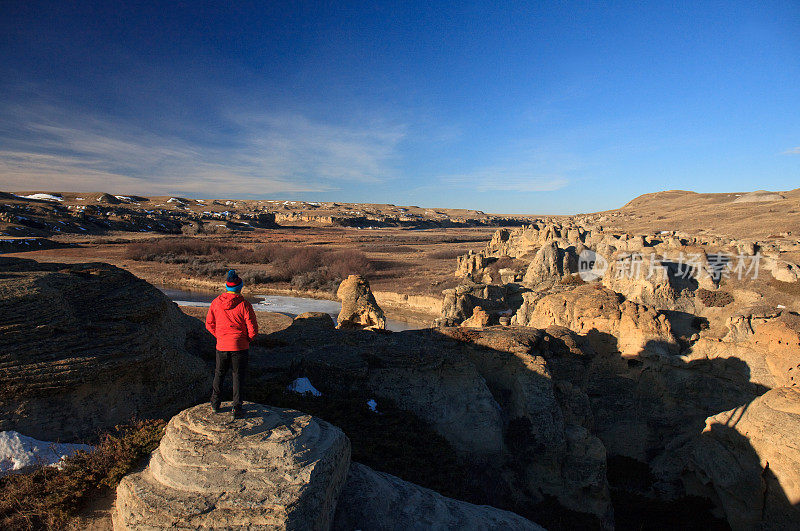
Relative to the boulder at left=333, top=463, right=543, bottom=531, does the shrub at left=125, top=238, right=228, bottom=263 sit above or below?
below

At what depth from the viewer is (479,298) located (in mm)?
28156

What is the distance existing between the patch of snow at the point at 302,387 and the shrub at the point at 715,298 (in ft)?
72.6

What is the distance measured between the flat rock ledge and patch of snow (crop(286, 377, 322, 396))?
15.8 ft

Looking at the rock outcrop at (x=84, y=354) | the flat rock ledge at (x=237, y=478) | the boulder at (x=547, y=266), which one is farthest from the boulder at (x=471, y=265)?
the flat rock ledge at (x=237, y=478)

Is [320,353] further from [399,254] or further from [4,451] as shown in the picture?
[399,254]

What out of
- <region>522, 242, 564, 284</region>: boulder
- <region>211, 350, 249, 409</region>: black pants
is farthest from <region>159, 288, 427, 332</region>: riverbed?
<region>211, 350, 249, 409</region>: black pants

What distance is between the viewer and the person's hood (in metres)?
5.81

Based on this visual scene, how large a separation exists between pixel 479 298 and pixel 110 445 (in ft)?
80.8

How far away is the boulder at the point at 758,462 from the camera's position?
26.5 ft

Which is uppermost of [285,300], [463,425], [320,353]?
[320,353]

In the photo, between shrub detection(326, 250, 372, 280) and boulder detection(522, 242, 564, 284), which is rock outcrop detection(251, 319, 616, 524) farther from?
shrub detection(326, 250, 372, 280)

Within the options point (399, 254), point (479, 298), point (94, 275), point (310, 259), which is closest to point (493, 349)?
point (94, 275)

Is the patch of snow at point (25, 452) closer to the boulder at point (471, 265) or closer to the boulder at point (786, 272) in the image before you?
the boulder at point (786, 272)

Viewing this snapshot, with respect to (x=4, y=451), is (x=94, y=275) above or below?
above
